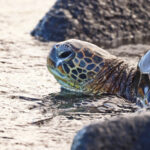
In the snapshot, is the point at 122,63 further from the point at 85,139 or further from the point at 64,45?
the point at 85,139

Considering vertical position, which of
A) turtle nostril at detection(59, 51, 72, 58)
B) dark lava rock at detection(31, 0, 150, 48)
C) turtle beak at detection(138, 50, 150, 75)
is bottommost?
dark lava rock at detection(31, 0, 150, 48)

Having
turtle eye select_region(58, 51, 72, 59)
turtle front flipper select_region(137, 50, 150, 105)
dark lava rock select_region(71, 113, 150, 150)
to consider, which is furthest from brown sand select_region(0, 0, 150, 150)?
dark lava rock select_region(71, 113, 150, 150)

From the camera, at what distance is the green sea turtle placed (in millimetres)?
4434

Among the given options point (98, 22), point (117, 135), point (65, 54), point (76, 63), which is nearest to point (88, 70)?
point (76, 63)

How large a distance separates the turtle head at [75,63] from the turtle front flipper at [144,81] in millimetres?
650

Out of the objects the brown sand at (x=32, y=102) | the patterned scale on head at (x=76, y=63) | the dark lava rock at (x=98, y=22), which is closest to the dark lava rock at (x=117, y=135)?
the brown sand at (x=32, y=102)

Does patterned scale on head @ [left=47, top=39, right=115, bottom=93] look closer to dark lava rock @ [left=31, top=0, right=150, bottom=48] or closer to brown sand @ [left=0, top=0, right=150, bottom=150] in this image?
brown sand @ [left=0, top=0, right=150, bottom=150]

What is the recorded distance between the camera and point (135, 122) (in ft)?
7.23

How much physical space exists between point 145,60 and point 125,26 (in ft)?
14.4

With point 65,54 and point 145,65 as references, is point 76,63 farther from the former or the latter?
point 145,65

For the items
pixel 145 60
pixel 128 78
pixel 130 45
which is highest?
pixel 145 60

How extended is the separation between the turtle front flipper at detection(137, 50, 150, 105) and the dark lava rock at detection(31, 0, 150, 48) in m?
3.35

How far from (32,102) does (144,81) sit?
1008mm

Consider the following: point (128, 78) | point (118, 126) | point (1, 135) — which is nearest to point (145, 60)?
point (128, 78)
